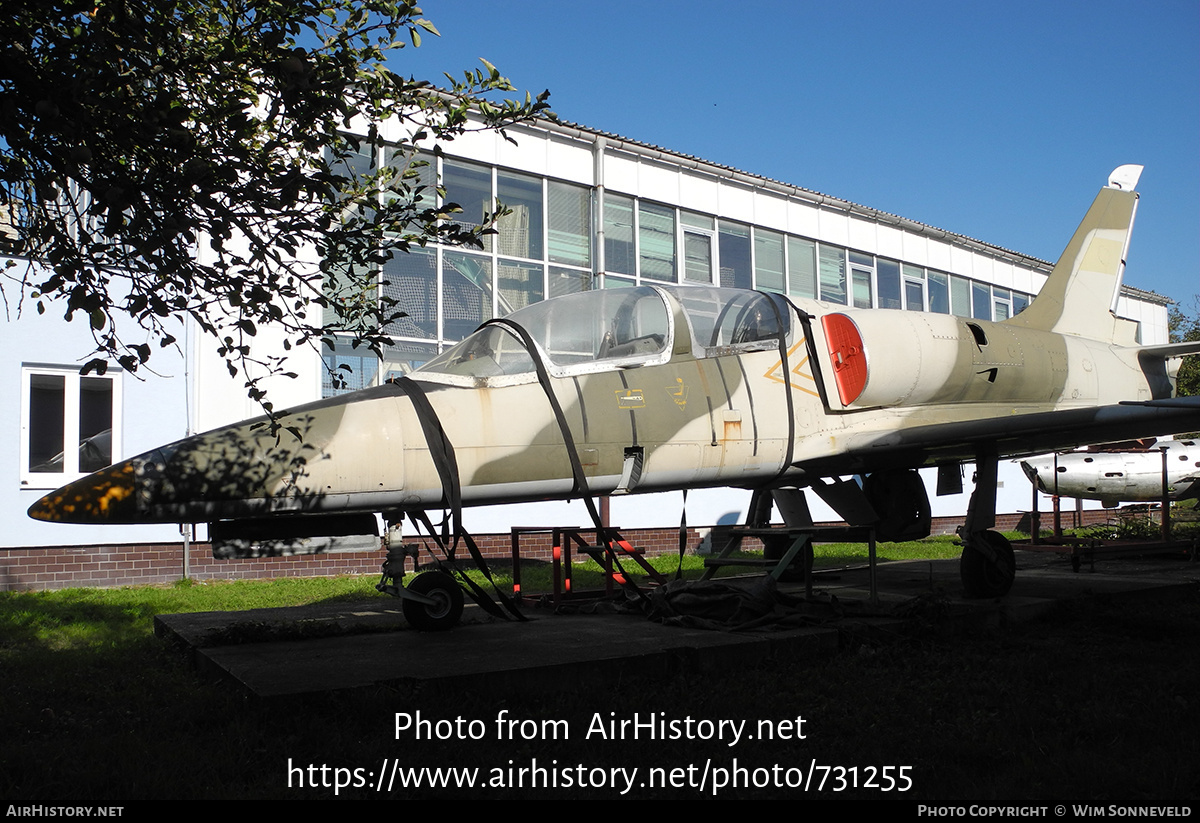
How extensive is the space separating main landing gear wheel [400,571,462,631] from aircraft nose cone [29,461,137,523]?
2.28 metres

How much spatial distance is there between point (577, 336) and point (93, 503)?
3.26m

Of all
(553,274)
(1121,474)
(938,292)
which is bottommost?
(1121,474)

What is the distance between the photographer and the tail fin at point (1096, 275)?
11164 millimetres

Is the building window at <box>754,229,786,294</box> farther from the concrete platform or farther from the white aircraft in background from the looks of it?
the concrete platform

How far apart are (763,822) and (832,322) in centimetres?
544

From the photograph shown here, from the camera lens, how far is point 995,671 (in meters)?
5.84

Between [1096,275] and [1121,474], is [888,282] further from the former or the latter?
[1096,275]

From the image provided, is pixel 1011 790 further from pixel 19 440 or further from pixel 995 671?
pixel 19 440

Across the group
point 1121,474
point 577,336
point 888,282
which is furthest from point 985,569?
point 888,282

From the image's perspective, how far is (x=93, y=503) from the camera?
5.06 metres

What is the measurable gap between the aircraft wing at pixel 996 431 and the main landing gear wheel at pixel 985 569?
914 millimetres

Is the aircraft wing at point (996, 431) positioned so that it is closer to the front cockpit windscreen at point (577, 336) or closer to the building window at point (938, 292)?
the front cockpit windscreen at point (577, 336)

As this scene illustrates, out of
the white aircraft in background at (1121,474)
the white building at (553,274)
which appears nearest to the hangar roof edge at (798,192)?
the white building at (553,274)

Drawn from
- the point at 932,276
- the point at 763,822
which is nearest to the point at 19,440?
the point at 763,822
